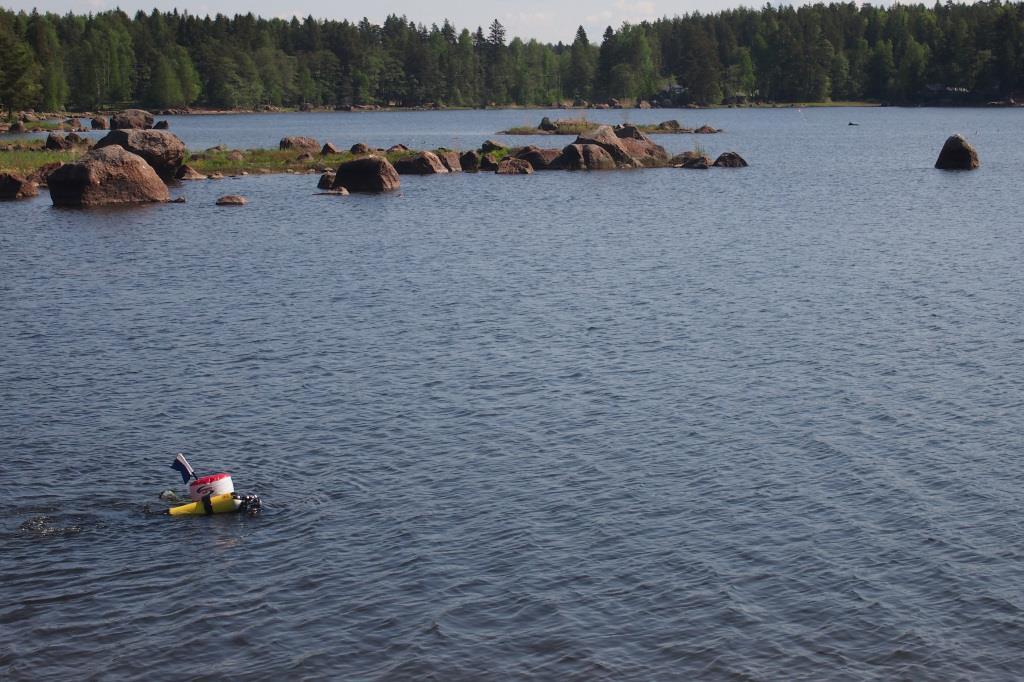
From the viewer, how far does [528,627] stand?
55.1 ft

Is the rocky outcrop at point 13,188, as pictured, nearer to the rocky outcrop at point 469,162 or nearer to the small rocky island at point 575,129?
the rocky outcrop at point 469,162

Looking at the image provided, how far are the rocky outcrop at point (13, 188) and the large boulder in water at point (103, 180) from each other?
633cm

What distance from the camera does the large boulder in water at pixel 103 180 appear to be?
68438 millimetres

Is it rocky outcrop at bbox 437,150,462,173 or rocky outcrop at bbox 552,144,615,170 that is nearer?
rocky outcrop at bbox 437,150,462,173

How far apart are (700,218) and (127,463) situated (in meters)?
47.4

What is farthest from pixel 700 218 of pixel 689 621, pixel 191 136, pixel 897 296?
pixel 191 136

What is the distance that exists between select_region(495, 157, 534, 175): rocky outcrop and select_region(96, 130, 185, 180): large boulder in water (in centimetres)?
2684

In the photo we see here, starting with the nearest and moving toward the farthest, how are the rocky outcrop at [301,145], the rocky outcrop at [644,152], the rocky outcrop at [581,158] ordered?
the rocky outcrop at [581,158]
the rocky outcrop at [644,152]
the rocky outcrop at [301,145]

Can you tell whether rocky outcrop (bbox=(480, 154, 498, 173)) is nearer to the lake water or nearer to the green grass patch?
the green grass patch

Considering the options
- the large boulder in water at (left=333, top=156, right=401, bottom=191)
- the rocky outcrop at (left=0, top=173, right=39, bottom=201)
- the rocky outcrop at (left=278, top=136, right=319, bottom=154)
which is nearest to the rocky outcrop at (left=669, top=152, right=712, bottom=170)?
the large boulder in water at (left=333, top=156, right=401, bottom=191)

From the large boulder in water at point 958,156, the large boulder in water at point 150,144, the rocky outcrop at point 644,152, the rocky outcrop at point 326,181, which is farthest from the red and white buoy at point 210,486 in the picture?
the large boulder in water at point 958,156

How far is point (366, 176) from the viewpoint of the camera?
260 ft

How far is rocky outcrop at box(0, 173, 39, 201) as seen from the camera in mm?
74188

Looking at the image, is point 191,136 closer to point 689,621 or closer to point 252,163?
point 252,163
